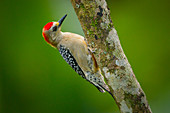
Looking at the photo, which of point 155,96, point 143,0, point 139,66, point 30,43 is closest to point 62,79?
point 30,43

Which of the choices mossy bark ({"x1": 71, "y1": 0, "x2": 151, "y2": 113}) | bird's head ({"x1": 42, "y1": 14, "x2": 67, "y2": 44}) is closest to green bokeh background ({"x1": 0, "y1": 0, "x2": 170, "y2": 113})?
bird's head ({"x1": 42, "y1": 14, "x2": 67, "y2": 44})

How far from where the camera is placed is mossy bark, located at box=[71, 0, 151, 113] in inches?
98.6

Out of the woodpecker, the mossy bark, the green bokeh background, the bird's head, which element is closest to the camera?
the mossy bark

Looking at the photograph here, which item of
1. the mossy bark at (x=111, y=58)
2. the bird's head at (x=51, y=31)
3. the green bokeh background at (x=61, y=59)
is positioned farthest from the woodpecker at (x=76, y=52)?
the mossy bark at (x=111, y=58)

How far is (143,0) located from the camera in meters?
4.60

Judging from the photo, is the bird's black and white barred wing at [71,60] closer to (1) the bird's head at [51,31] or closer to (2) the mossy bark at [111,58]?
(1) the bird's head at [51,31]

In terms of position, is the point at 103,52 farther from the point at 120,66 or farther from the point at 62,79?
the point at 62,79

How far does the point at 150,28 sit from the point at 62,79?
2039 millimetres

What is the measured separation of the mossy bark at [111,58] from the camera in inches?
98.6

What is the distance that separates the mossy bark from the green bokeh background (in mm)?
1708

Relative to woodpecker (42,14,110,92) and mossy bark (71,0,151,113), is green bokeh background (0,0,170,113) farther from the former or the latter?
mossy bark (71,0,151,113)

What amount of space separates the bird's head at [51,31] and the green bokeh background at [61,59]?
0.24m

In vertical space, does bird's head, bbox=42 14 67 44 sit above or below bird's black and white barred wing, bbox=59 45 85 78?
above

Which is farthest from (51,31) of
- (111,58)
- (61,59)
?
(111,58)
